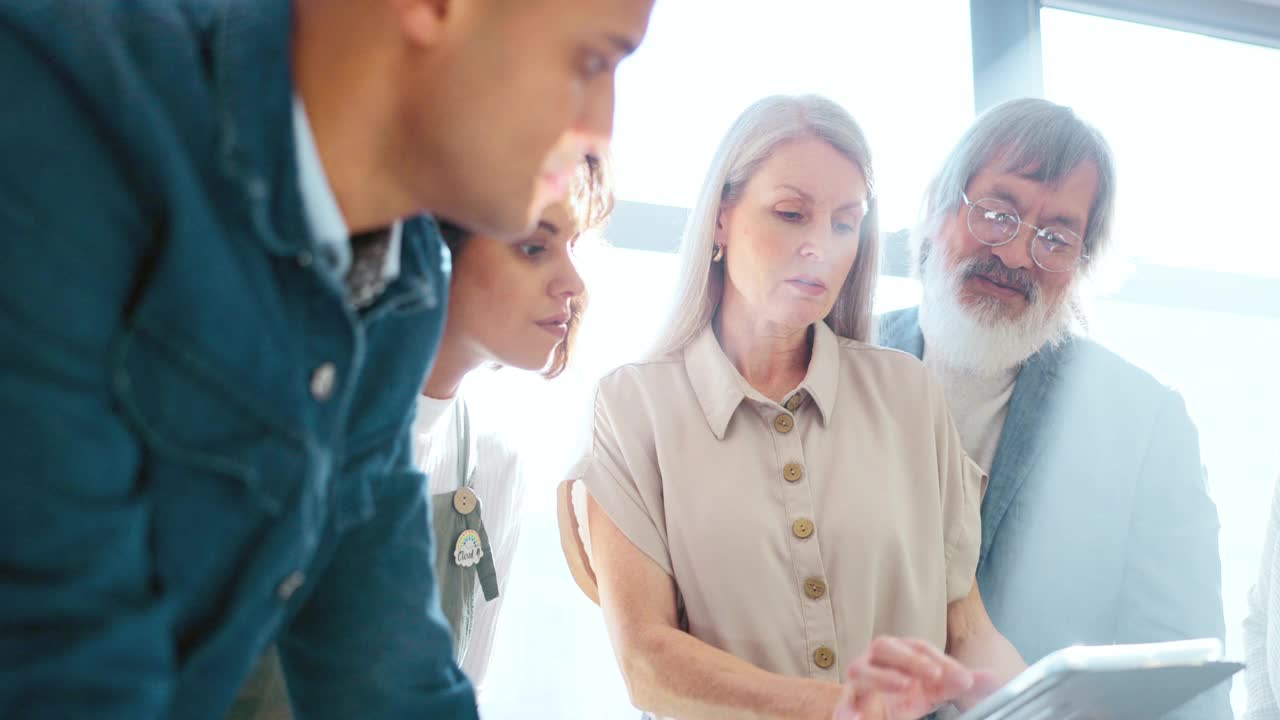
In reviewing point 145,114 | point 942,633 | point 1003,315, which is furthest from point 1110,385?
point 145,114

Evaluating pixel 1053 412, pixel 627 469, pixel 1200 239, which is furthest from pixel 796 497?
pixel 1200 239

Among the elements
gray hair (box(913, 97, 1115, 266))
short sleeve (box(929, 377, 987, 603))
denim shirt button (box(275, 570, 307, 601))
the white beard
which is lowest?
short sleeve (box(929, 377, 987, 603))

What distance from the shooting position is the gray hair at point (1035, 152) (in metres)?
1.91

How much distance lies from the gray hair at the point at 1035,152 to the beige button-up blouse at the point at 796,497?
0.53 m

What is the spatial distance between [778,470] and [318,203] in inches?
36.4

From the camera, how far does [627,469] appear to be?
1.47 m

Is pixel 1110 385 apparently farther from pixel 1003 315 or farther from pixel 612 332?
pixel 612 332

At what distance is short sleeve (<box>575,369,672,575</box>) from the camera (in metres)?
1.41

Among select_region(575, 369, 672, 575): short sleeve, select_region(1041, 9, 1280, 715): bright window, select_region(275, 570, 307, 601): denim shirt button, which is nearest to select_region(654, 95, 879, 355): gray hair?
select_region(575, 369, 672, 575): short sleeve

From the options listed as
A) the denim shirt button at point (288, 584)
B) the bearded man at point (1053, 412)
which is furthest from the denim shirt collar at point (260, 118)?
the bearded man at point (1053, 412)

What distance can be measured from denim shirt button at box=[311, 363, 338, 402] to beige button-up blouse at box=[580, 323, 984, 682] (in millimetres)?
780

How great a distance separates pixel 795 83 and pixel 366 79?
Answer: 1.08 metres

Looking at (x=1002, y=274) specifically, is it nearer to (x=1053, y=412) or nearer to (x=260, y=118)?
(x=1053, y=412)

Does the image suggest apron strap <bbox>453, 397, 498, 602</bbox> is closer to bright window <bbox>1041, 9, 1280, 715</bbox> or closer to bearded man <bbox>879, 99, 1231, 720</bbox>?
bearded man <bbox>879, 99, 1231, 720</bbox>
